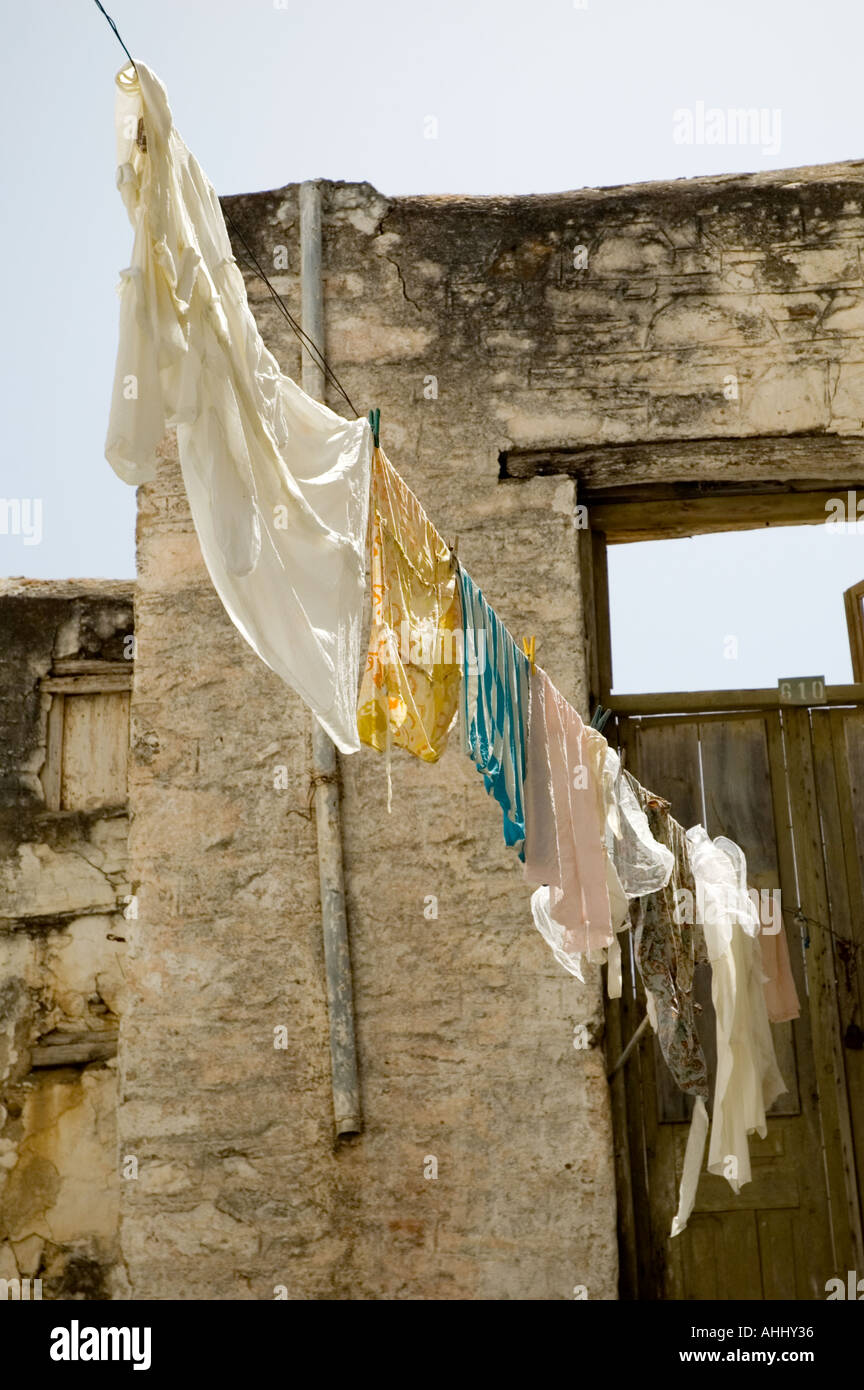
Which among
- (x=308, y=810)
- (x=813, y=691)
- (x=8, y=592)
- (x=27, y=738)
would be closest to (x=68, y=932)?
(x=27, y=738)

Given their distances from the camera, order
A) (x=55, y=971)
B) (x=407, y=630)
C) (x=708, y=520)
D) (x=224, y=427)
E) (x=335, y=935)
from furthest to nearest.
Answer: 1. (x=55, y=971)
2. (x=708, y=520)
3. (x=335, y=935)
4. (x=407, y=630)
5. (x=224, y=427)

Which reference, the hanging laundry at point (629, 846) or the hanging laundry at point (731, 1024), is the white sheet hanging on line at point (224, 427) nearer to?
the hanging laundry at point (629, 846)

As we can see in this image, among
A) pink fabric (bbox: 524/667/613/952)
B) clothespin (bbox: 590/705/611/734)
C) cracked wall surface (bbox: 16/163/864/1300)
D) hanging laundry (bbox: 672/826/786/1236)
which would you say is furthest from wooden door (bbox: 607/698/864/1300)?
pink fabric (bbox: 524/667/613/952)

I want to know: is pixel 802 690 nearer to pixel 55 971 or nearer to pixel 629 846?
pixel 629 846

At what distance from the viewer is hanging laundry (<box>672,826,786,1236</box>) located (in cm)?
483

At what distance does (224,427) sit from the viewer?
306 cm

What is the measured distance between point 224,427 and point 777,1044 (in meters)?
3.51

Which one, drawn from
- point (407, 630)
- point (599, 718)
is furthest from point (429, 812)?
point (407, 630)

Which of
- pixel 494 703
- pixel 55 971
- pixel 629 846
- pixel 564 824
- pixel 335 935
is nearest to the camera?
pixel 494 703

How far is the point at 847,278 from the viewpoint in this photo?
20.4 feet

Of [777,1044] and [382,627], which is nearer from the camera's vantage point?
[382,627]

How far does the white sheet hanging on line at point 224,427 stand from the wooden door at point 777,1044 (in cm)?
273

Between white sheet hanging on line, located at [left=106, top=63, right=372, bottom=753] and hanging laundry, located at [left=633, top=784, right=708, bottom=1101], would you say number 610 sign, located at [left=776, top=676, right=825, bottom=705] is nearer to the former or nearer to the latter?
hanging laundry, located at [left=633, top=784, right=708, bottom=1101]
